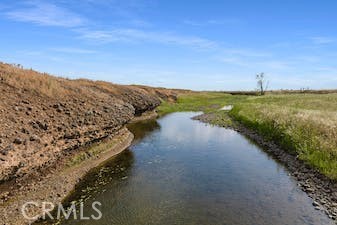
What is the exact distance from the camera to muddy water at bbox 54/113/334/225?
16.4 metres

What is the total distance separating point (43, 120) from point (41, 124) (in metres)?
0.75

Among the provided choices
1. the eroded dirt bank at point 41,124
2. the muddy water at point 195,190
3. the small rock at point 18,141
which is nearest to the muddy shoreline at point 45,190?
the eroded dirt bank at point 41,124

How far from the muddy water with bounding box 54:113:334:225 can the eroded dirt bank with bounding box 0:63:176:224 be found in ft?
9.54

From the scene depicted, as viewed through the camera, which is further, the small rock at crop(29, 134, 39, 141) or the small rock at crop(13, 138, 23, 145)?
the small rock at crop(29, 134, 39, 141)

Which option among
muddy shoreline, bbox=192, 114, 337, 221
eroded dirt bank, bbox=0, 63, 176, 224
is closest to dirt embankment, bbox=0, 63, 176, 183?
eroded dirt bank, bbox=0, 63, 176, 224

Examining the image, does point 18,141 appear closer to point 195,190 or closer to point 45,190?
point 45,190

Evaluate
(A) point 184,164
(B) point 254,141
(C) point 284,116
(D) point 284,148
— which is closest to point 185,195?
(A) point 184,164

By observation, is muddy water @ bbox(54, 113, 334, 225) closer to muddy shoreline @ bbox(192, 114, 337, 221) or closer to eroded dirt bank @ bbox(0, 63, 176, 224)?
muddy shoreline @ bbox(192, 114, 337, 221)

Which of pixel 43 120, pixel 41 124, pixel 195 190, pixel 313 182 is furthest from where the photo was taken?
pixel 43 120

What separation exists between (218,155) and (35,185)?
17.2 metres

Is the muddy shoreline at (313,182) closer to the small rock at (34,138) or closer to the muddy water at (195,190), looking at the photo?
the muddy water at (195,190)

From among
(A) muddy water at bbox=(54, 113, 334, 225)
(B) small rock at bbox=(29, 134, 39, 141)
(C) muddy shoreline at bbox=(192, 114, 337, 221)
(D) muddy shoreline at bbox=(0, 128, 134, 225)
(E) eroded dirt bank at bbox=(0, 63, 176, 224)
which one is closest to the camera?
(D) muddy shoreline at bbox=(0, 128, 134, 225)

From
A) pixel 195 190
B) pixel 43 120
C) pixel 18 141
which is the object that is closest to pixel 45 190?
pixel 18 141

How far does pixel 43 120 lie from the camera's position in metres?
22.6
